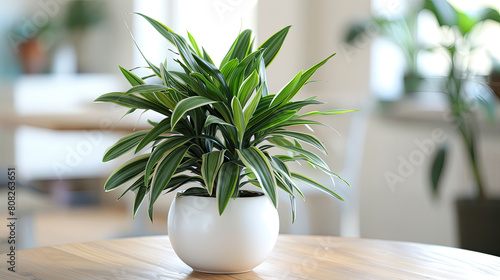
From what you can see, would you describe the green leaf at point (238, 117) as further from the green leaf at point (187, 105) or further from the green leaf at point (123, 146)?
the green leaf at point (123, 146)

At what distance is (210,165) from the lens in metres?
1.07

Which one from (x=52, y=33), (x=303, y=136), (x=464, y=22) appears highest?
(x=52, y=33)

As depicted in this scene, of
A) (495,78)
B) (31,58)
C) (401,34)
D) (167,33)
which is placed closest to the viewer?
(167,33)

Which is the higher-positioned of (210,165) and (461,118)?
(461,118)

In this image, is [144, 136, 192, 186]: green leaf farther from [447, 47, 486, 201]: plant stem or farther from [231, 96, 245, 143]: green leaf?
[447, 47, 486, 201]: plant stem

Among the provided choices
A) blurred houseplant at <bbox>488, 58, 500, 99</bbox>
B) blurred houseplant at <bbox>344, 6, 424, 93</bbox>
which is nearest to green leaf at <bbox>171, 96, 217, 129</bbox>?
blurred houseplant at <bbox>488, 58, 500, 99</bbox>

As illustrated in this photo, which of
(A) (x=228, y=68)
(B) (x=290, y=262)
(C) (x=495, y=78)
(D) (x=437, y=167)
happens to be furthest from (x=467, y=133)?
(A) (x=228, y=68)

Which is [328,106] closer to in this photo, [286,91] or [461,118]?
[461,118]

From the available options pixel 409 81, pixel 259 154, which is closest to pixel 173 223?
pixel 259 154

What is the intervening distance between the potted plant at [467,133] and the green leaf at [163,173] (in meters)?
1.91

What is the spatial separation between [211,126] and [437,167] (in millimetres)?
1895

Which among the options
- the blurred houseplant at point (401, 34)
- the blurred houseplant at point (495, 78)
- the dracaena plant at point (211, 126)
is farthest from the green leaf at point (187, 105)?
the blurred houseplant at point (401, 34)

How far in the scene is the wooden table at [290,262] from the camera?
1.14 metres

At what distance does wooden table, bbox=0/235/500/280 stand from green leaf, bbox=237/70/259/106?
0.98ft
